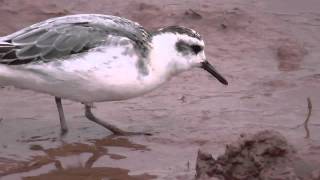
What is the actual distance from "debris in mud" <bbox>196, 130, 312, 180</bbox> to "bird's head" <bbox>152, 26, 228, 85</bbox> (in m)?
1.67

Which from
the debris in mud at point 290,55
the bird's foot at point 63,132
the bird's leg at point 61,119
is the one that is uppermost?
the debris in mud at point 290,55

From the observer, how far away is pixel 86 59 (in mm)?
7215

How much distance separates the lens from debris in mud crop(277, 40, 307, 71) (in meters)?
9.34

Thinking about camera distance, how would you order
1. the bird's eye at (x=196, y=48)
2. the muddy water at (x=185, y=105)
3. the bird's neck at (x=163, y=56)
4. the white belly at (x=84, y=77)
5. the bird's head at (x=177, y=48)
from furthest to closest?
the bird's eye at (x=196, y=48) → the bird's head at (x=177, y=48) → the bird's neck at (x=163, y=56) → the white belly at (x=84, y=77) → the muddy water at (x=185, y=105)

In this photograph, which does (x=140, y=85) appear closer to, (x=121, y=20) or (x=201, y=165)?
(x=121, y=20)

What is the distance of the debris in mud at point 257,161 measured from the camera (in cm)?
591

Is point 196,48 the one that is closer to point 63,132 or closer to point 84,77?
point 84,77

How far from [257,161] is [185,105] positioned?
8.01 feet

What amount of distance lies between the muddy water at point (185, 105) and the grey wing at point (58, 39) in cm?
80

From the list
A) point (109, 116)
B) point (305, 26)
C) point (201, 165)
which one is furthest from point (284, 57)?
point (201, 165)

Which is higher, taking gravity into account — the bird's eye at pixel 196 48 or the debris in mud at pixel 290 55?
the debris in mud at pixel 290 55

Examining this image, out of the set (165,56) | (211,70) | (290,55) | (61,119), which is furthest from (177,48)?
(290,55)

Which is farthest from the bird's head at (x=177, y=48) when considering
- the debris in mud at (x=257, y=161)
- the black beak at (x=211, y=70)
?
the debris in mud at (x=257, y=161)

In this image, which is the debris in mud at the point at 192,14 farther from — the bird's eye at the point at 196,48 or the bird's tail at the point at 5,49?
the bird's tail at the point at 5,49
